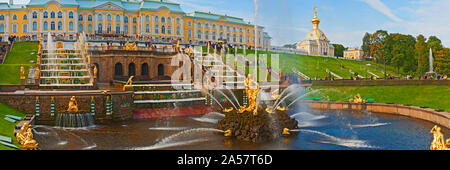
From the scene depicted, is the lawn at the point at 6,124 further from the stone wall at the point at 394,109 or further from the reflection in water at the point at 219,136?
the stone wall at the point at 394,109

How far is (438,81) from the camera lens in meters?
35.0

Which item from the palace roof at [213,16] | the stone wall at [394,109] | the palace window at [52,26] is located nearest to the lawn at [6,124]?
the stone wall at [394,109]

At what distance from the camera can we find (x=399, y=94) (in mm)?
35219

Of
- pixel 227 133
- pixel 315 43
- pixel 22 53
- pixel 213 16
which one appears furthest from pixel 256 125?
pixel 315 43

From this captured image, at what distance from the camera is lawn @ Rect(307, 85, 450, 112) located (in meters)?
30.8

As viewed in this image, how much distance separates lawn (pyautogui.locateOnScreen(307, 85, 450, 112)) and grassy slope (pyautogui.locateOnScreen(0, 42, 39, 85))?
97.1 feet

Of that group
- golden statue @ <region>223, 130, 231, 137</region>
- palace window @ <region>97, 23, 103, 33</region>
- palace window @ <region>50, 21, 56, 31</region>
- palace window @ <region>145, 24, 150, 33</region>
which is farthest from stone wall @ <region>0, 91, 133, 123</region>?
palace window @ <region>145, 24, 150, 33</region>

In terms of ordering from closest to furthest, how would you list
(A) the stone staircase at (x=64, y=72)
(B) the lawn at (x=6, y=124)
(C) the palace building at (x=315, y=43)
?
1. (B) the lawn at (x=6, y=124)
2. (A) the stone staircase at (x=64, y=72)
3. (C) the palace building at (x=315, y=43)

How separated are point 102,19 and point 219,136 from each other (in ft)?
220

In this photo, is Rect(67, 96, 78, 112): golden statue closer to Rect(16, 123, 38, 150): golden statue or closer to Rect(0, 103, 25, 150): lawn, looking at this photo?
Rect(0, 103, 25, 150): lawn

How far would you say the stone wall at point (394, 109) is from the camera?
22727 mm

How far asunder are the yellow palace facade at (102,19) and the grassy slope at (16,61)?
18997 millimetres
